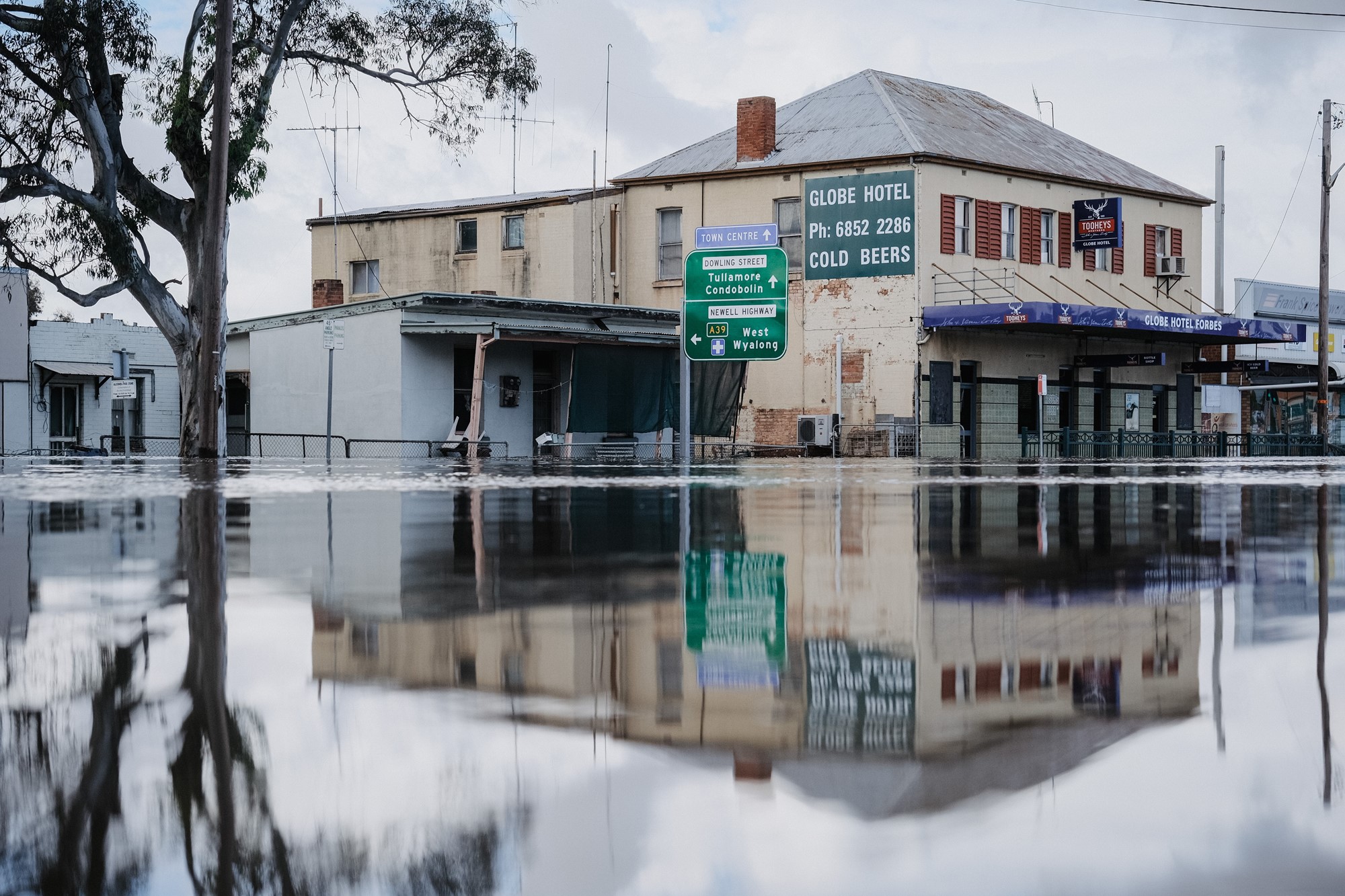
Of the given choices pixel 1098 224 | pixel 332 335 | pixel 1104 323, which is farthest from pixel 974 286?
pixel 332 335

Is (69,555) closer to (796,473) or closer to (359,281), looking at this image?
(796,473)

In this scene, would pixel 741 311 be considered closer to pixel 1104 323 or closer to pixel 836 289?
pixel 836 289

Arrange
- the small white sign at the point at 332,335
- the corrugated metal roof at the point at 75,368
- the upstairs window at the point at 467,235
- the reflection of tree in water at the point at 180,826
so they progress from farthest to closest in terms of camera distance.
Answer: the upstairs window at the point at 467,235, the corrugated metal roof at the point at 75,368, the small white sign at the point at 332,335, the reflection of tree in water at the point at 180,826

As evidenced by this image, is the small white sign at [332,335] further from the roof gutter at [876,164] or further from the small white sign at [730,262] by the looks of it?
the roof gutter at [876,164]

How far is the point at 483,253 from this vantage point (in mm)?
46812

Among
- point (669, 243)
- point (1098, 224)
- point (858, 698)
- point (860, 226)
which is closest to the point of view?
point (858, 698)

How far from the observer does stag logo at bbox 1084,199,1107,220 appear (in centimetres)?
4481

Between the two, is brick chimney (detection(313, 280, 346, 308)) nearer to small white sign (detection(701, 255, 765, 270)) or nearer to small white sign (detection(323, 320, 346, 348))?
small white sign (detection(323, 320, 346, 348))

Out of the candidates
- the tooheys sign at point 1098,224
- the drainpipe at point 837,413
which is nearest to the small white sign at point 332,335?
the drainpipe at point 837,413

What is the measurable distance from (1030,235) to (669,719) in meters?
43.6

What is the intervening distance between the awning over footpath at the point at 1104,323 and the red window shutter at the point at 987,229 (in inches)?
86.0

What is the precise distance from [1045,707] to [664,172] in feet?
139

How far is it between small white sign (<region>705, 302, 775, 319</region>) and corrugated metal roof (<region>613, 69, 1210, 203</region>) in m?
12.7

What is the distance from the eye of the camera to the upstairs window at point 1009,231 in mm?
44188
